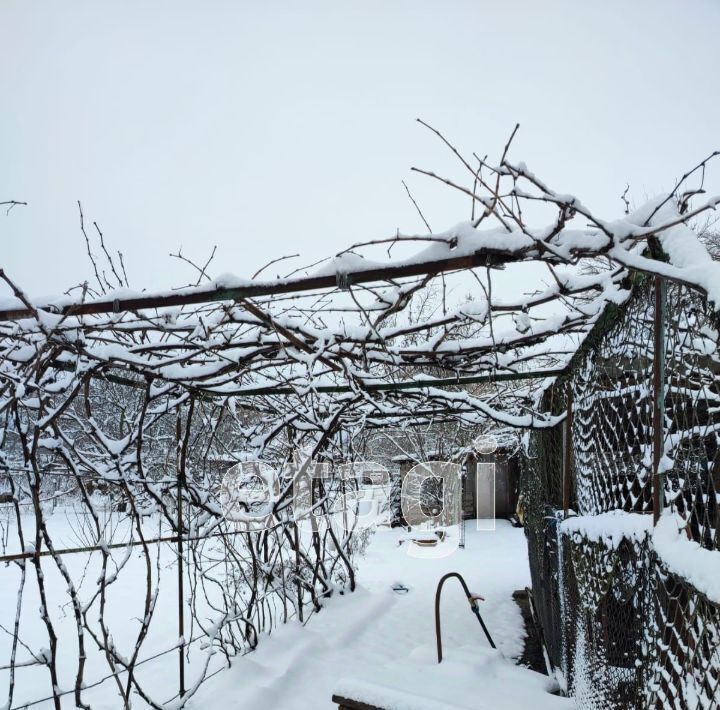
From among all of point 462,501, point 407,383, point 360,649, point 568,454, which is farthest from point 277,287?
point 462,501

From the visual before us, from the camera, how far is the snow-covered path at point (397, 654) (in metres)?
2.54

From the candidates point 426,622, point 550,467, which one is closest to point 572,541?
point 550,467

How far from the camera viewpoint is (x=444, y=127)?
1516mm

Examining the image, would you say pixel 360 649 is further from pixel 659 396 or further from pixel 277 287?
pixel 659 396

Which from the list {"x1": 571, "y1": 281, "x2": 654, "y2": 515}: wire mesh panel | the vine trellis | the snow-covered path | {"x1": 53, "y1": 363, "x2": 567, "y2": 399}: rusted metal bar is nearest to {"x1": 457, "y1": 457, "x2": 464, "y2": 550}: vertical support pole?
the snow-covered path

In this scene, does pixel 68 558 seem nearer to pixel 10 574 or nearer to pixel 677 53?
pixel 10 574

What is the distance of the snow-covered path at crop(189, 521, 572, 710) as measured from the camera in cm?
254

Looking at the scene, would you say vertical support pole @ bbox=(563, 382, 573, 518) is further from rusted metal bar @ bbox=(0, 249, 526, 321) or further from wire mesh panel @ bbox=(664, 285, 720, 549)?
rusted metal bar @ bbox=(0, 249, 526, 321)

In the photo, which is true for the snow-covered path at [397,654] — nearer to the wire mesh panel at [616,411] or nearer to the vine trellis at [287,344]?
the vine trellis at [287,344]

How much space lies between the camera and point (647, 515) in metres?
1.37

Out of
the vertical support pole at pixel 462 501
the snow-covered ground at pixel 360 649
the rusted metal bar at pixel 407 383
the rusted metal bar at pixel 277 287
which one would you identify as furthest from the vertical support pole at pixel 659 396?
the vertical support pole at pixel 462 501

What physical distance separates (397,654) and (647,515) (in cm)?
388

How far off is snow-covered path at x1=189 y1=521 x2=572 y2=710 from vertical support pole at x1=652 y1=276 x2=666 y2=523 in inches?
61.1

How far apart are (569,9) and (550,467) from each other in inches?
374
